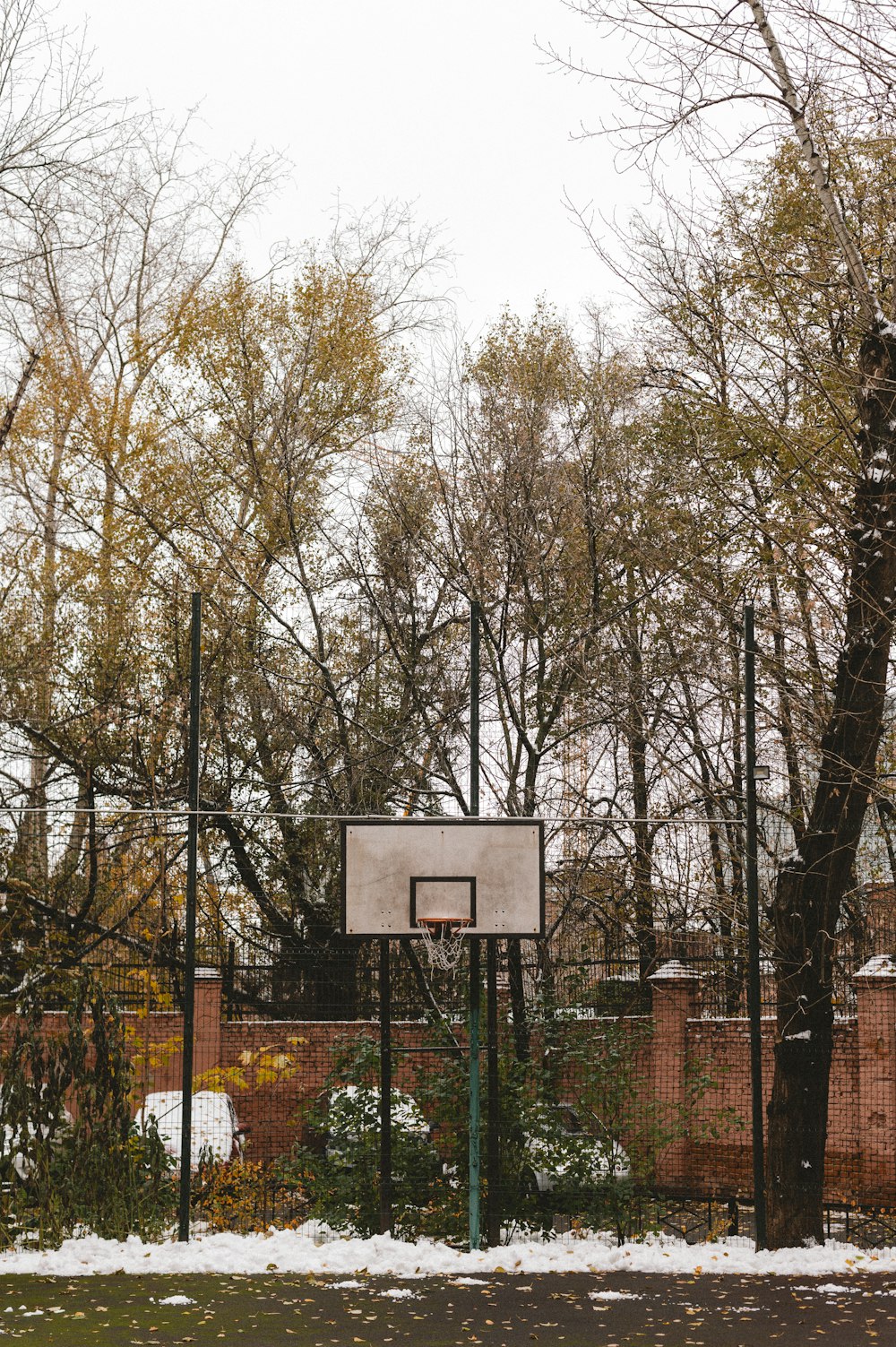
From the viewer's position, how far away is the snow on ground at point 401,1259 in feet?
24.2

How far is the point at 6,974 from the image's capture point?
30.1ft

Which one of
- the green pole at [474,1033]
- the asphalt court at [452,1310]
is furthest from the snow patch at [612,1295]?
the green pole at [474,1033]

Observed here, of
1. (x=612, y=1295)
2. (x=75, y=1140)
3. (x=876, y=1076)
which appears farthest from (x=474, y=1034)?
(x=876, y=1076)

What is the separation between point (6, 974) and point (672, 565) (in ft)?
26.9

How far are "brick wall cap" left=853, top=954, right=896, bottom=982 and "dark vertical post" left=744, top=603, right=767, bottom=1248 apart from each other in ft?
17.2

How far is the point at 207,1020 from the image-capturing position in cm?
1120

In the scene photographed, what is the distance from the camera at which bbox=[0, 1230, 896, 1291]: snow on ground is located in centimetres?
737

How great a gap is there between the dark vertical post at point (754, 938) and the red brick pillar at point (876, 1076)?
5.41 metres

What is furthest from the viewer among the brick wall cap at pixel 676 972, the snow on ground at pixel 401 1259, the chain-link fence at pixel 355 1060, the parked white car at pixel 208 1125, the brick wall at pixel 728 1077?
the brick wall cap at pixel 676 972

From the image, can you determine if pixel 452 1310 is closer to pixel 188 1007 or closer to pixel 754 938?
pixel 188 1007

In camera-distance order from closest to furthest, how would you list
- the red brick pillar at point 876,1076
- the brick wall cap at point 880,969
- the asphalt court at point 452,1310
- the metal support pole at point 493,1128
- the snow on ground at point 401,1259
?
the asphalt court at point 452,1310 < the snow on ground at point 401,1259 < the metal support pole at point 493,1128 < the brick wall cap at point 880,969 < the red brick pillar at point 876,1076

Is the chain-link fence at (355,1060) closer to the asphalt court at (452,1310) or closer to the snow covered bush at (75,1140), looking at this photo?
the snow covered bush at (75,1140)

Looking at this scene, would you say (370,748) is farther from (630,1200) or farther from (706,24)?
(706,24)

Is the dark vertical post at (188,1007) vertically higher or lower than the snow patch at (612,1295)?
higher
